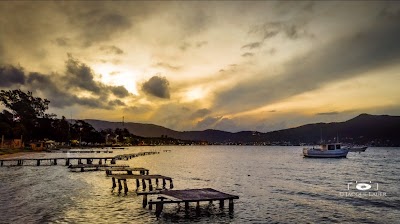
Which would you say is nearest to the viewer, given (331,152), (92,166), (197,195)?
(197,195)

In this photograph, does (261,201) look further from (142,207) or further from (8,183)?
(8,183)

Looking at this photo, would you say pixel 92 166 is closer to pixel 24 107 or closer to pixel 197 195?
pixel 197 195

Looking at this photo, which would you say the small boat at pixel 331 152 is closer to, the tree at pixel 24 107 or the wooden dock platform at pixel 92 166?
the wooden dock platform at pixel 92 166

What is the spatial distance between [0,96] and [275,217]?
508ft

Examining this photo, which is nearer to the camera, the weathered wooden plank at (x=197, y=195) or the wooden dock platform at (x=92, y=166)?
the weathered wooden plank at (x=197, y=195)

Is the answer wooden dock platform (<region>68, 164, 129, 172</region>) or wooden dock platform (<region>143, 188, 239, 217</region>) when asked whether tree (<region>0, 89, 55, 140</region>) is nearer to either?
wooden dock platform (<region>68, 164, 129, 172</region>)

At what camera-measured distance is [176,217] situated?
86.5 feet

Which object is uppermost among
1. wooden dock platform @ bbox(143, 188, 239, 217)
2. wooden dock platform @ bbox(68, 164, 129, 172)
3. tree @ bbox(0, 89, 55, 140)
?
tree @ bbox(0, 89, 55, 140)

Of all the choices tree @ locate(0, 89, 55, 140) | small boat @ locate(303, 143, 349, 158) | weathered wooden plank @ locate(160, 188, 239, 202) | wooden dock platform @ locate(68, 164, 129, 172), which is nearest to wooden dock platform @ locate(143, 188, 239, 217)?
weathered wooden plank @ locate(160, 188, 239, 202)

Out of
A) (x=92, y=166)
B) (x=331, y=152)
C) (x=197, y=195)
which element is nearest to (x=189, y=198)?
(x=197, y=195)

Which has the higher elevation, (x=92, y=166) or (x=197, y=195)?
(x=197, y=195)

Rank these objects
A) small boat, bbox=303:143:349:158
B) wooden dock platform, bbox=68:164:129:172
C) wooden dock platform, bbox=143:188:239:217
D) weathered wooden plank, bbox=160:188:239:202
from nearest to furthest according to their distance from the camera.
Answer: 1. wooden dock platform, bbox=143:188:239:217
2. weathered wooden plank, bbox=160:188:239:202
3. wooden dock platform, bbox=68:164:129:172
4. small boat, bbox=303:143:349:158

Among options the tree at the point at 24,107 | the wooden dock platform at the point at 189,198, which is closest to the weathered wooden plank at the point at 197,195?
the wooden dock platform at the point at 189,198

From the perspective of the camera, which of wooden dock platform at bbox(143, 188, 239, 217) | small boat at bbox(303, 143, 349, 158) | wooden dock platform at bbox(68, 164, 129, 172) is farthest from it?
small boat at bbox(303, 143, 349, 158)
